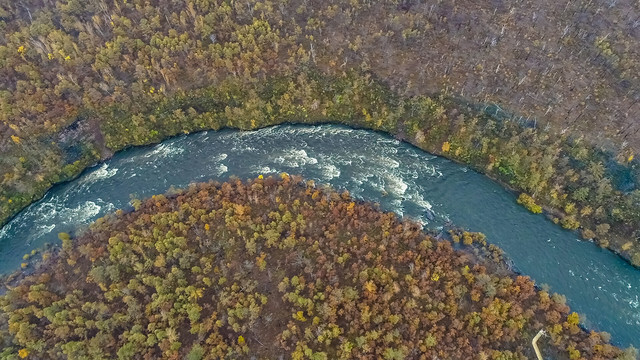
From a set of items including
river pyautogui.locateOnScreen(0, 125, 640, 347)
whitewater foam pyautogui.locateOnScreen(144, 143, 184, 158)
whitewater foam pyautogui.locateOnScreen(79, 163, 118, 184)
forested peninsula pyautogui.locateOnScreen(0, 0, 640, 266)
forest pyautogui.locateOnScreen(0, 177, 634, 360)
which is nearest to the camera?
forest pyautogui.locateOnScreen(0, 177, 634, 360)

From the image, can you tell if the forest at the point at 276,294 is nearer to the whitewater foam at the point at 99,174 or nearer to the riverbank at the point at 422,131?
the whitewater foam at the point at 99,174

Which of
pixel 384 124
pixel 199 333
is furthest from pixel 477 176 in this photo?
pixel 199 333

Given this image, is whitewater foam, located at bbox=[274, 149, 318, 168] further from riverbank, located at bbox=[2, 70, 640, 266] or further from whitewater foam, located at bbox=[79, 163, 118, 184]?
whitewater foam, located at bbox=[79, 163, 118, 184]

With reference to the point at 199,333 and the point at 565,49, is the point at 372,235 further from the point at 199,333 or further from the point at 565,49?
the point at 565,49

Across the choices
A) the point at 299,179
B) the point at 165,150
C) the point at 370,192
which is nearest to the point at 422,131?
the point at 370,192

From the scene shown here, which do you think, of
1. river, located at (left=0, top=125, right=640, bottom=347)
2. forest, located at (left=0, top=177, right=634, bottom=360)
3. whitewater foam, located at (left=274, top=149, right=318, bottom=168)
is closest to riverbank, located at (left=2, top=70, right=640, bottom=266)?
river, located at (left=0, top=125, right=640, bottom=347)

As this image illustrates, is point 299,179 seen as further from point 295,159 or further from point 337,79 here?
point 337,79

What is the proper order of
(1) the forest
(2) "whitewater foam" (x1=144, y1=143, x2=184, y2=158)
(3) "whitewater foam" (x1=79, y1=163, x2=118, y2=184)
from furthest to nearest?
(2) "whitewater foam" (x1=144, y1=143, x2=184, y2=158), (3) "whitewater foam" (x1=79, y1=163, x2=118, y2=184), (1) the forest
